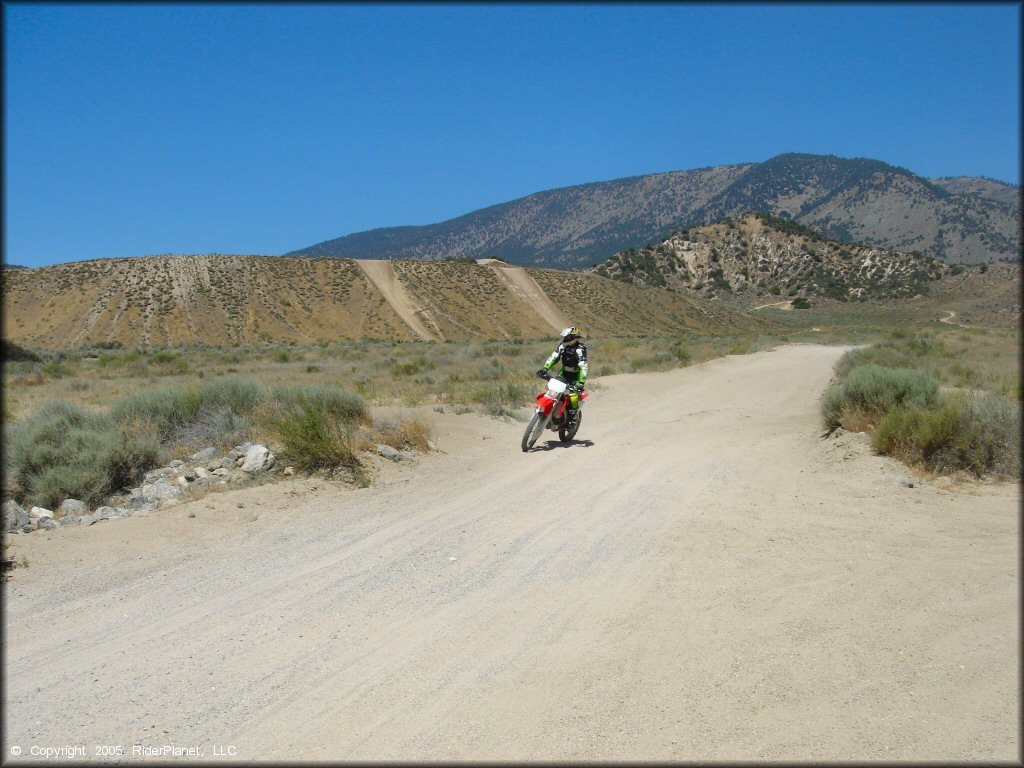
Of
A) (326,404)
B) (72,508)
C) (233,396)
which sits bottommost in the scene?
(72,508)

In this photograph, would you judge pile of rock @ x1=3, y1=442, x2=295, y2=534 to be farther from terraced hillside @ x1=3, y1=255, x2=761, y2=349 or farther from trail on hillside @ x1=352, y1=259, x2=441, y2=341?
trail on hillside @ x1=352, y1=259, x2=441, y2=341

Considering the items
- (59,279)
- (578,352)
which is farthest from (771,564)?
(59,279)

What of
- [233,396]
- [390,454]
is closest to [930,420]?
[390,454]

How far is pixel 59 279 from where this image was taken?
251 feet

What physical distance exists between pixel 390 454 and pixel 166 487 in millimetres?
3014

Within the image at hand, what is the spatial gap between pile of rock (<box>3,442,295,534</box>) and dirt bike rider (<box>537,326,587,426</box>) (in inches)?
191

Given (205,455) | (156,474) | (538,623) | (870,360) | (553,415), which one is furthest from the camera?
(870,360)

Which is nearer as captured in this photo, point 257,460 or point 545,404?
point 257,460

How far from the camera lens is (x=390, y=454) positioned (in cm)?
1049

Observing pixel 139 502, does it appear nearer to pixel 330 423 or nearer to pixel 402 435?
pixel 330 423

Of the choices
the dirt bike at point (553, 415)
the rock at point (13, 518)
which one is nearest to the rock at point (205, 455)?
the rock at point (13, 518)

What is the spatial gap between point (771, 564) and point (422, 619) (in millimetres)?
2990

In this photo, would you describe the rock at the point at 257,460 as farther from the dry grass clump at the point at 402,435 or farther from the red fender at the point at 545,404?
the red fender at the point at 545,404

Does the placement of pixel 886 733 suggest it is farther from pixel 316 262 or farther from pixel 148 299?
pixel 316 262
